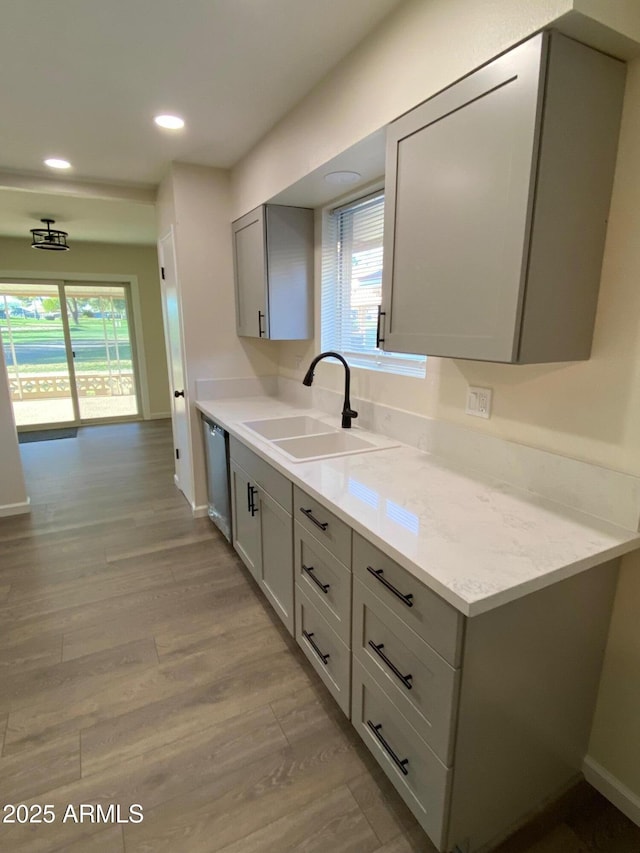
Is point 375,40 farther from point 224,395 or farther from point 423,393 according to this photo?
point 224,395


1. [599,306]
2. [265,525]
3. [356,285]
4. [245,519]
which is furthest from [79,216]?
[599,306]

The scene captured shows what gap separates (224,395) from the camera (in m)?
3.23

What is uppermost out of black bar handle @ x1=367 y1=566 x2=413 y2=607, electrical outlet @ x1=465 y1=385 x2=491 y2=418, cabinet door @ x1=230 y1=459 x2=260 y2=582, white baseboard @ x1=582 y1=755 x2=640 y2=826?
electrical outlet @ x1=465 y1=385 x2=491 y2=418

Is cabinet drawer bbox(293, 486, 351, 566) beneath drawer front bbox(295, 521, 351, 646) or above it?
above

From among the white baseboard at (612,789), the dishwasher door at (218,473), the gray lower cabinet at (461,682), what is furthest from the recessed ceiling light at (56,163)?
the white baseboard at (612,789)

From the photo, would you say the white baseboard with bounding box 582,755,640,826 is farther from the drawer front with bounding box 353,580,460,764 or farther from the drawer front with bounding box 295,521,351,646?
the drawer front with bounding box 295,521,351,646

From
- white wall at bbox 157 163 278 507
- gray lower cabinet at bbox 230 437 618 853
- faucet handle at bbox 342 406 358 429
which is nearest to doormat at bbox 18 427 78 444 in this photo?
white wall at bbox 157 163 278 507

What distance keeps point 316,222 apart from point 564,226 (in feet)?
6.07

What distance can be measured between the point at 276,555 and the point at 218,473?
972mm

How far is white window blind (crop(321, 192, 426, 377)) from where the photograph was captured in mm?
2201

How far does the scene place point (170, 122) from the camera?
2.24 m

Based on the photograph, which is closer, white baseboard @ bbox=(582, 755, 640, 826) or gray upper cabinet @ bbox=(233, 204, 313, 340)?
white baseboard @ bbox=(582, 755, 640, 826)

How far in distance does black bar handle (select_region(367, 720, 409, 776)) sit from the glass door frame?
241 inches

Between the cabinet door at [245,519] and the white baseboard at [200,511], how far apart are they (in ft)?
2.58
